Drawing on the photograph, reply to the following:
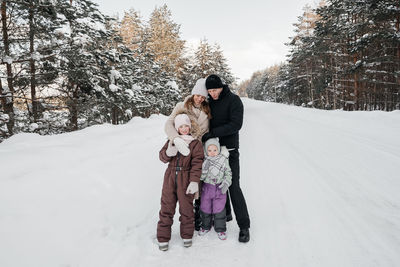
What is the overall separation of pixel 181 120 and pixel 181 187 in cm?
87

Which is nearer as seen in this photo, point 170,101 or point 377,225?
point 377,225

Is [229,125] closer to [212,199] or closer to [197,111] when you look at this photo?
[197,111]

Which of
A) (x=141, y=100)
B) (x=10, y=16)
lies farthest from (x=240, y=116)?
(x=141, y=100)

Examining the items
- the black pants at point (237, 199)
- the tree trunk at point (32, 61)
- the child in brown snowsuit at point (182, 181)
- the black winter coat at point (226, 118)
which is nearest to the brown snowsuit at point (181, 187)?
the child in brown snowsuit at point (182, 181)

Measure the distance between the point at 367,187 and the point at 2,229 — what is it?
5.61m

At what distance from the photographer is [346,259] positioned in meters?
2.46

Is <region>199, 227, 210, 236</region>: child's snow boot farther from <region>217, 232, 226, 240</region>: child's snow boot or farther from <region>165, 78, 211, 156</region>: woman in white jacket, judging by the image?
<region>165, 78, 211, 156</region>: woman in white jacket

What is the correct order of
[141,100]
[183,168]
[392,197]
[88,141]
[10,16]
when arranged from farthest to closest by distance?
[141,100]
[10,16]
[88,141]
[392,197]
[183,168]

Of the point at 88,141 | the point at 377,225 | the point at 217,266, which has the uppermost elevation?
the point at 88,141

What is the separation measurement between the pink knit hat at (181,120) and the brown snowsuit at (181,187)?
0.27 metres

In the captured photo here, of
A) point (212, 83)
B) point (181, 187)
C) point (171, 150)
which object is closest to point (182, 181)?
point (181, 187)

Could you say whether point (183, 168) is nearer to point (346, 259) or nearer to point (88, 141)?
point (346, 259)

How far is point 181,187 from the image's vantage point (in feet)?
9.37

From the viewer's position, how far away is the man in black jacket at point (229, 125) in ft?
9.38
